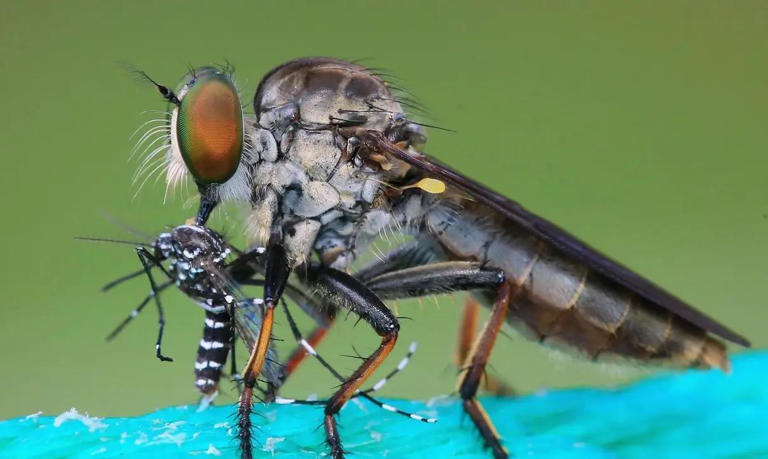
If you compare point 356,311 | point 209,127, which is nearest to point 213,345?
point 356,311

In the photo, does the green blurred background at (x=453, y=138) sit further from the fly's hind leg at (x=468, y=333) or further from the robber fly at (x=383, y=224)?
the robber fly at (x=383, y=224)

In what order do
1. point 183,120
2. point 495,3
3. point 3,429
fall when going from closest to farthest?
point 3,429
point 183,120
point 495,3

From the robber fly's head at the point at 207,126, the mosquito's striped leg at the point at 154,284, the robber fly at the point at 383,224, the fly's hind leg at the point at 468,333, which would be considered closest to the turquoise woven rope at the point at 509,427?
the robber fly at the point at 383,224

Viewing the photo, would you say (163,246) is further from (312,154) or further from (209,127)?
(312,154)

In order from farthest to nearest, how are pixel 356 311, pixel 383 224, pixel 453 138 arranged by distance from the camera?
1. pixel 453 138
2. pixel 383 224
3. pixel 356 311

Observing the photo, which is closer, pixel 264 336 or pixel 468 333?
pixel 264 336

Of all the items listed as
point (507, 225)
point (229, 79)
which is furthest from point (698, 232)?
point (229, 79)

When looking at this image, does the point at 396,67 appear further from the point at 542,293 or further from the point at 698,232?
the point at 542,293
